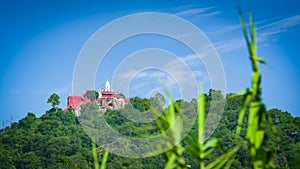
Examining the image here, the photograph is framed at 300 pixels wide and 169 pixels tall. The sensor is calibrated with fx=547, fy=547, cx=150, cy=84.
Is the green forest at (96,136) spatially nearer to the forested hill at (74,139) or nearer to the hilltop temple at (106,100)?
the forested hill at (74,139)

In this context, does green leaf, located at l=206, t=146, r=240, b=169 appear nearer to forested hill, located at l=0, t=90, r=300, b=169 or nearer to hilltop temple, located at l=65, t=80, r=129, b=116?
forested hill, located at l=0, t=90, r=300, b=169

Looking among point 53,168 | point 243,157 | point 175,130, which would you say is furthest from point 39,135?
point 175,130

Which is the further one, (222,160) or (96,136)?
(96,136)

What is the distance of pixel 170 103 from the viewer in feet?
2.87

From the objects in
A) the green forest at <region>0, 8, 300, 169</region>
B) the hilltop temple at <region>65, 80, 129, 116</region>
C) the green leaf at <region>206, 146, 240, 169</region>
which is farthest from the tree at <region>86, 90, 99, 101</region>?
the green leaf at <region>206, 146, 240, 169</region>

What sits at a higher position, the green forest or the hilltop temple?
the hilltop temple

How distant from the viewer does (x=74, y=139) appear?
1718 inches

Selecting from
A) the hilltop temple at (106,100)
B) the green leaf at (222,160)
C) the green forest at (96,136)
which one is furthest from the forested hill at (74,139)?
the green leaf at (222,160)

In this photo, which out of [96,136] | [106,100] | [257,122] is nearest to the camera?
[257,122]

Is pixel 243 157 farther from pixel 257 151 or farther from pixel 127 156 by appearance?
pixel 257 151

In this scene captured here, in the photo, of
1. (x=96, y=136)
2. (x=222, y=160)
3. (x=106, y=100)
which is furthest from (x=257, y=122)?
(x=106, y=100)

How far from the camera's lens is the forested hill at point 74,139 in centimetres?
3641

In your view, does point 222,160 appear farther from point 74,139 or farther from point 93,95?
point 93,95

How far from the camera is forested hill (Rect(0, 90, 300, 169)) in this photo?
36.4m
